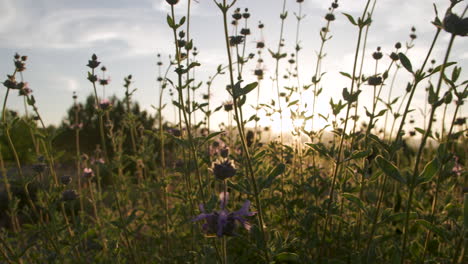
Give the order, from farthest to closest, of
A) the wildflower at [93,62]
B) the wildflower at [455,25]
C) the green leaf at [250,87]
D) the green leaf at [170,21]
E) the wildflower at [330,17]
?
the wildflower at [330,17]
the wildflower at [93,62]
the green leaf at [170,21]
the green leaf at [250,87]
the wildflower at [455,25]

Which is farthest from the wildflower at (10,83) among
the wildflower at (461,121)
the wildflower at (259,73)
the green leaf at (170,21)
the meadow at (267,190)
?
the wildflower at (461,121)

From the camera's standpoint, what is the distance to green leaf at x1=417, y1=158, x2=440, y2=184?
1.39 metres

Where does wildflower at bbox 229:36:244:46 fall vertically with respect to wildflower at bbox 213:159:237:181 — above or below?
above

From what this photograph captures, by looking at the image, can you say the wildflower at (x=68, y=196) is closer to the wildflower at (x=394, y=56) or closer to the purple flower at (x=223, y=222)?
the purple flower at (x=223, y=222)

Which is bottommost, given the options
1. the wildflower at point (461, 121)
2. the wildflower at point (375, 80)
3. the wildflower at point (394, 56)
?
the wildflower at point (461, 121)

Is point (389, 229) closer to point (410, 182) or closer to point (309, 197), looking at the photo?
point (309, 197)

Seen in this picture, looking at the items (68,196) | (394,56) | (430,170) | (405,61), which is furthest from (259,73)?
(430,170)

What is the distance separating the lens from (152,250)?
3.49 metres

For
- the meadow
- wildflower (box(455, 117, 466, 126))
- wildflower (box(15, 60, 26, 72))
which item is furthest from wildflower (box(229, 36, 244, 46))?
wildflower (box(455, 117, 466, 126))

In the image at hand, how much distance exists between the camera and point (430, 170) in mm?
1405

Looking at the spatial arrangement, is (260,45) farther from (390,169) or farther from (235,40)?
(390,169)

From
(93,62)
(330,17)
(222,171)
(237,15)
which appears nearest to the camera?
(222,171)

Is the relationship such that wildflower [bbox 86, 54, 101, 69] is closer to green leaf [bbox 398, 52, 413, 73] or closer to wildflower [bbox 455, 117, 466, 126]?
green leaf [bbox 398, 52, 413, 73]

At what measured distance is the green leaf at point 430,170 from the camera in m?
1.39
